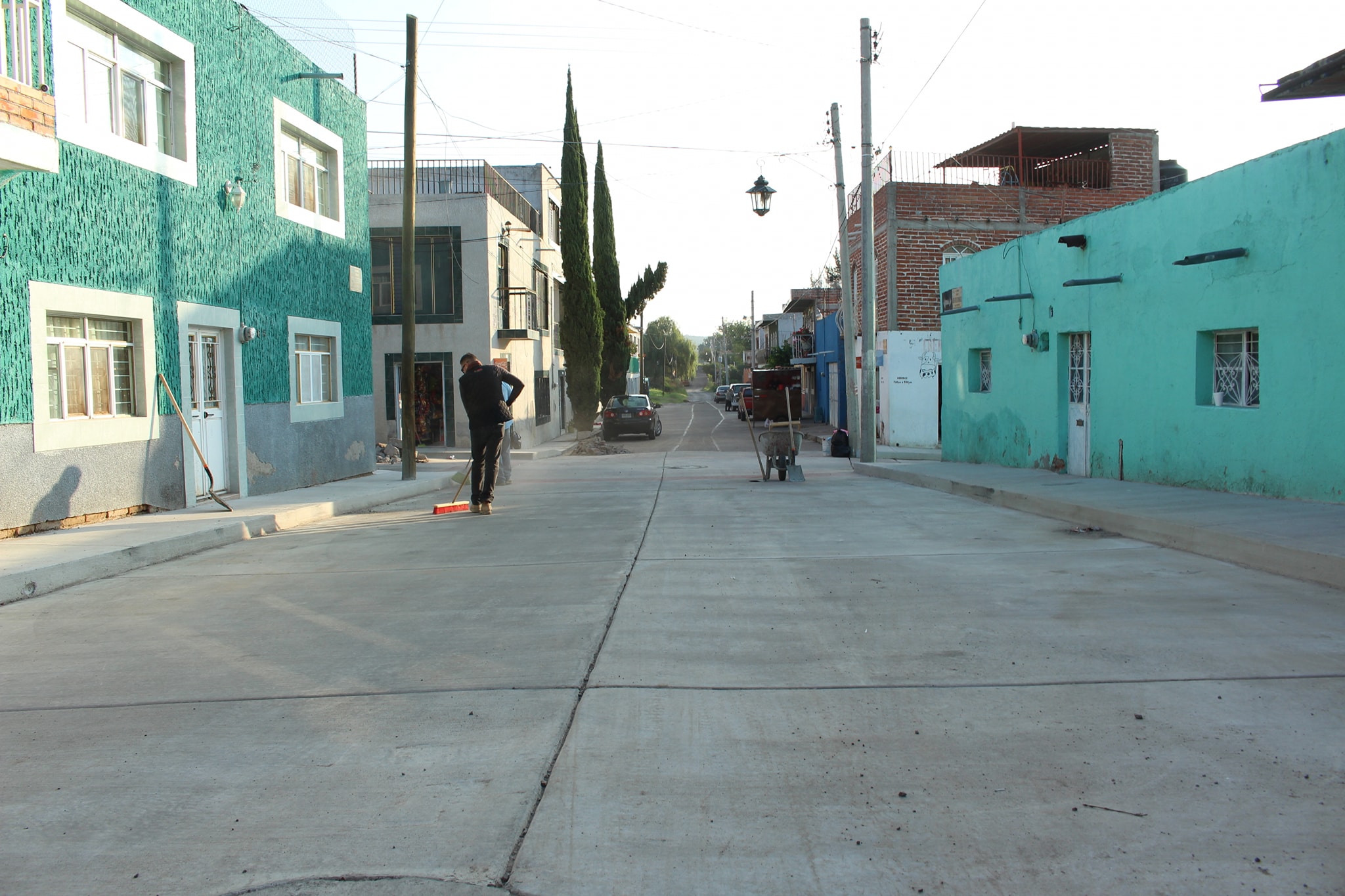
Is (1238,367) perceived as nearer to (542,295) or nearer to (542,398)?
(542,398)

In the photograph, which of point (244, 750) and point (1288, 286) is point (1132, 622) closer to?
point (244, 750)

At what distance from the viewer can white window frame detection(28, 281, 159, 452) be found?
9930mm

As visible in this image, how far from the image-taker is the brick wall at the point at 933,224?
28453 mm

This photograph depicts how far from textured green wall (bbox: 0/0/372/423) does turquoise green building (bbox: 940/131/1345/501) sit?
11665 millimetres

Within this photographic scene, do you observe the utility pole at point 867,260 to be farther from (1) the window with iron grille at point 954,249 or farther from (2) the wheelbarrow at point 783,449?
(1) the window with iron grille at point 954,249

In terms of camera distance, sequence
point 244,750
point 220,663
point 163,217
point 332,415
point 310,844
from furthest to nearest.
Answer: point 332,415 → point 163,217 → point 220,663 → point 244,750 → point 310,844

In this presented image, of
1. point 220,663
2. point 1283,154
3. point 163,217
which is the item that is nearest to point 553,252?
point 163,217

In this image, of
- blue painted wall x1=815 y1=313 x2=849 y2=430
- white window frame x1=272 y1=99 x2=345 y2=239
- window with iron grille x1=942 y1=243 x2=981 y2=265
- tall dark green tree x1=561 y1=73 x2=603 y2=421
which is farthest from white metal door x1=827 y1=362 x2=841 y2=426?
white window frame x1=272 y1=99 x2=345 y2=239

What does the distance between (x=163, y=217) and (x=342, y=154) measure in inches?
244

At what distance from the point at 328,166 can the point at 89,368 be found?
779 cm

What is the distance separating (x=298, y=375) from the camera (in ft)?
52.9

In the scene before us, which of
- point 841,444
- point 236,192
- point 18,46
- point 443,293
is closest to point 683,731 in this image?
point 18,46

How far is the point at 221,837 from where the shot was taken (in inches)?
133

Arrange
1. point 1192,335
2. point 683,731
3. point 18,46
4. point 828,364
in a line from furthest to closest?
point 828,364, point 1192,335, point 18,46, point 683,731
